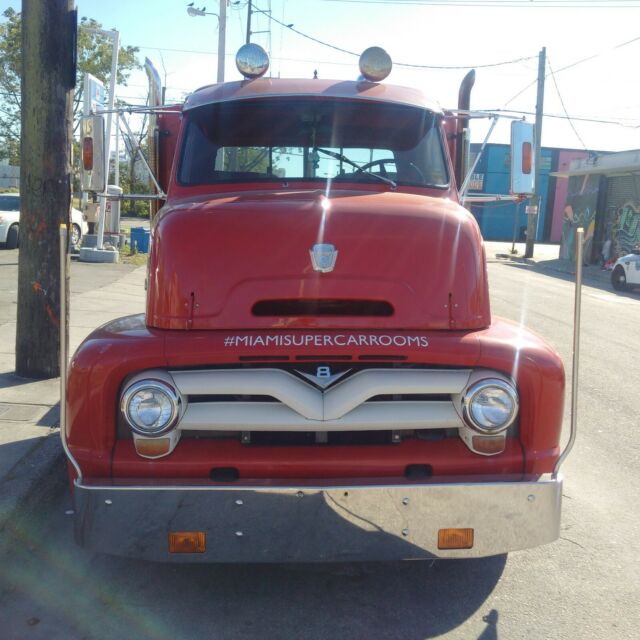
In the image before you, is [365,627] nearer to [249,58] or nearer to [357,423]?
[357,423]

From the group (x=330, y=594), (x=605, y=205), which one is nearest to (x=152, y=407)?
(x=330, y=594)

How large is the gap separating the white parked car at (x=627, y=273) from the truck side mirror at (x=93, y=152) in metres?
18.9

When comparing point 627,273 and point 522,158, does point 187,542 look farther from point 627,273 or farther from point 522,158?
point 627,273

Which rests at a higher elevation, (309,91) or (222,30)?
(222,30)

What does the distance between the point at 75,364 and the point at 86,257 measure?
16.7 m

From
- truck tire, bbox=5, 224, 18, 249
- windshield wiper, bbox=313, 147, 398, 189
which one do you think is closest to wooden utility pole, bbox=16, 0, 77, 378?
windshield wiper, bbox=313, 147, 398, 189

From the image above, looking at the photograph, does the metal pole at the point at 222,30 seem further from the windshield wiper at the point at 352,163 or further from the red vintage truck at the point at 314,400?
the red vintage truck at the point at 314,400

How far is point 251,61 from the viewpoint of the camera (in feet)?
15.8

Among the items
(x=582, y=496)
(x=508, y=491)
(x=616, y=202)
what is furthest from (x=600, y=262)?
(x=508, y=491)

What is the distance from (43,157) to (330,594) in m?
4.22

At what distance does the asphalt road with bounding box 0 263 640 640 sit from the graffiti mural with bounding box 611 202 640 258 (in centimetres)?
2746

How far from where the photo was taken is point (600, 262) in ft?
105

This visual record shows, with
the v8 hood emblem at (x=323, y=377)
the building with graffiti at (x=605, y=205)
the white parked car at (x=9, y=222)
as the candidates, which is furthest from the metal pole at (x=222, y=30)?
the v8 hood emblem at (x=323, y=377)

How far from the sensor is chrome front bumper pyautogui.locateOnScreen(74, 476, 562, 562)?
293cm
